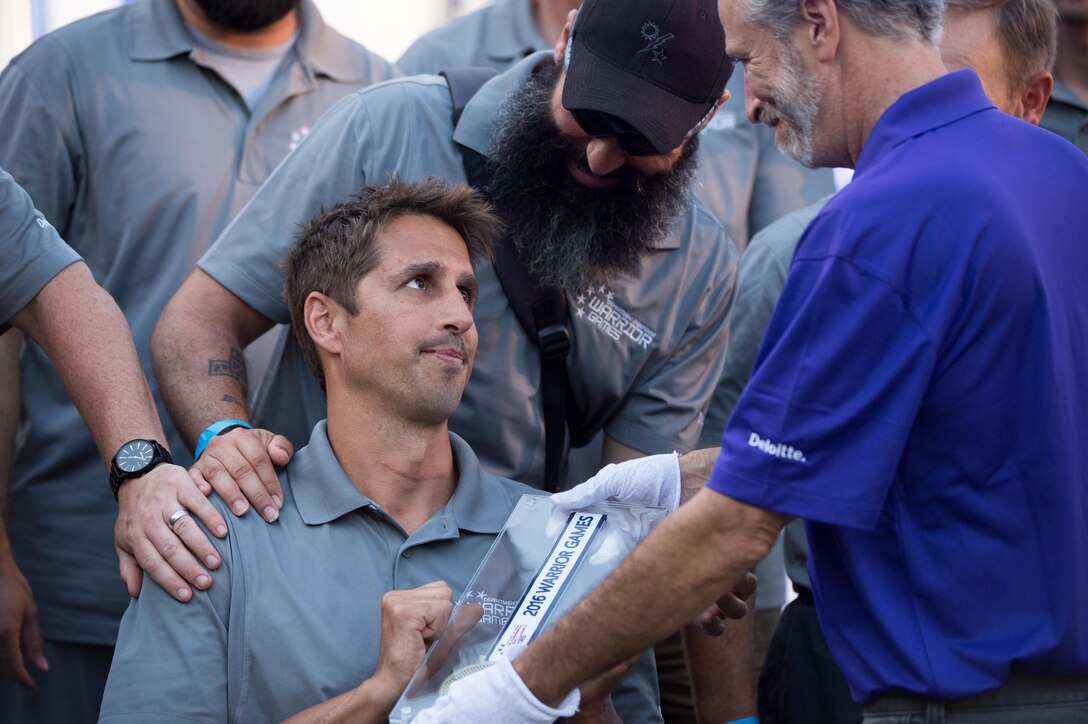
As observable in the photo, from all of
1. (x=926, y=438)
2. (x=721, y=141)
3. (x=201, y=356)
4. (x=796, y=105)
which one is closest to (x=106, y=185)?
(x=201, y=356)

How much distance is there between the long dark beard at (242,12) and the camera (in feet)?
12.5

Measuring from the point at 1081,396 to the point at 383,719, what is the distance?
1.34 m

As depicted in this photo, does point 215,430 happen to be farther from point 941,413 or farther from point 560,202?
point 941,413

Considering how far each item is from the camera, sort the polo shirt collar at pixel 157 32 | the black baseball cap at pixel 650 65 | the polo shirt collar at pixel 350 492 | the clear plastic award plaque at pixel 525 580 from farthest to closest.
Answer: the polo shirt collar at pixel 157 32
the black baseball cap at pixel 650 65
the polo shirt collar at pixel 350 492
the clear plastic award plaque at pixel 525 580

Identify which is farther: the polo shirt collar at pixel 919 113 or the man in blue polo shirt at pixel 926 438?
the polo shirt collar at pixel 919 113

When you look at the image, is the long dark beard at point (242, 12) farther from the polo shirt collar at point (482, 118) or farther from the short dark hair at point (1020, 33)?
the short dark hair at point (1020, 33)

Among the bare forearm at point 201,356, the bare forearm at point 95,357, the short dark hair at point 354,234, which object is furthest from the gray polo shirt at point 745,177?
the bare forearm at point 95,357

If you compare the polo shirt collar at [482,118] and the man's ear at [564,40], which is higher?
the man's ear at [564,40]

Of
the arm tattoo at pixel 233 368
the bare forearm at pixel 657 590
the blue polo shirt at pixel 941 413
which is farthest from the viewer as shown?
the arm tattoo at pixel 233 368

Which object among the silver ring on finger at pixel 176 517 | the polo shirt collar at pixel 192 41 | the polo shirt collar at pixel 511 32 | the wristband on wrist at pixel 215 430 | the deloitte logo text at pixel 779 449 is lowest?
the wristband on wrist at pixel 215 430

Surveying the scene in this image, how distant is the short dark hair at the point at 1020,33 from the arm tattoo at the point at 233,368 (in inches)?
71.9

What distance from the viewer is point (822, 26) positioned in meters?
2.12

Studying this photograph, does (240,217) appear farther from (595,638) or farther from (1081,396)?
(1081,396)

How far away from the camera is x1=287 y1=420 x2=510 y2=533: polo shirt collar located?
2.72 m
